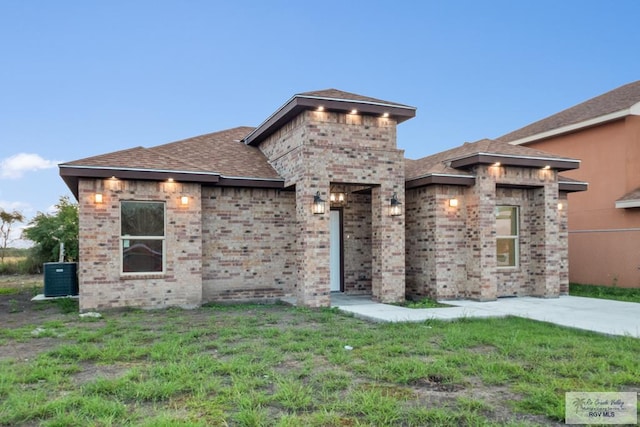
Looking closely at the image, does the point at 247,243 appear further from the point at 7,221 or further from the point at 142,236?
the point at 7,221

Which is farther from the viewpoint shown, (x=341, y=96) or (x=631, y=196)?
(x=631, y=196)

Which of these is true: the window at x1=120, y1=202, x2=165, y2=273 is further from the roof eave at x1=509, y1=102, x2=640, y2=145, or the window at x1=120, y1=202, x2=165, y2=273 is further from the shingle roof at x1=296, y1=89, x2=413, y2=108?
the roof eave at x1=509, y1=102, x2=640, y2=145

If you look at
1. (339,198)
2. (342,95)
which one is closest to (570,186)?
(339,198)

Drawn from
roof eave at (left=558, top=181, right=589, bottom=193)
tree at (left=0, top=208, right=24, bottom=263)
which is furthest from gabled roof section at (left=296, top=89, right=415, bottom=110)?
tree at (left=0, top=208, right=24, bottom=263)

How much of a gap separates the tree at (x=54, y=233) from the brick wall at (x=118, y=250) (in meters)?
11.2

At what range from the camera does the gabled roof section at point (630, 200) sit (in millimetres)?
13398

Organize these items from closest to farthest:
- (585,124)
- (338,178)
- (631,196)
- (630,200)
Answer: (338,178)
(630,200)
(631,196)
(585,124)

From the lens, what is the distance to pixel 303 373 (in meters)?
Result: 4.82

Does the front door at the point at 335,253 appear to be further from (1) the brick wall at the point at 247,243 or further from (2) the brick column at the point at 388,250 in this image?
(2) the brick column at the point at 388,250

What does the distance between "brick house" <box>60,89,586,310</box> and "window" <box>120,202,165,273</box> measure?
0.08ft

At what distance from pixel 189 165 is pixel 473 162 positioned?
6.94m

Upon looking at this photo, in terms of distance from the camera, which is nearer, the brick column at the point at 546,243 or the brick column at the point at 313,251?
the brick column at the point at 313,251

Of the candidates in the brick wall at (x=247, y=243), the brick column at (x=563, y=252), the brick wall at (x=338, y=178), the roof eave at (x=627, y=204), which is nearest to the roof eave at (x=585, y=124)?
the roof eave at (x=627, y=204)

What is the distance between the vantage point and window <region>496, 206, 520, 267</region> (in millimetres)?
11797
